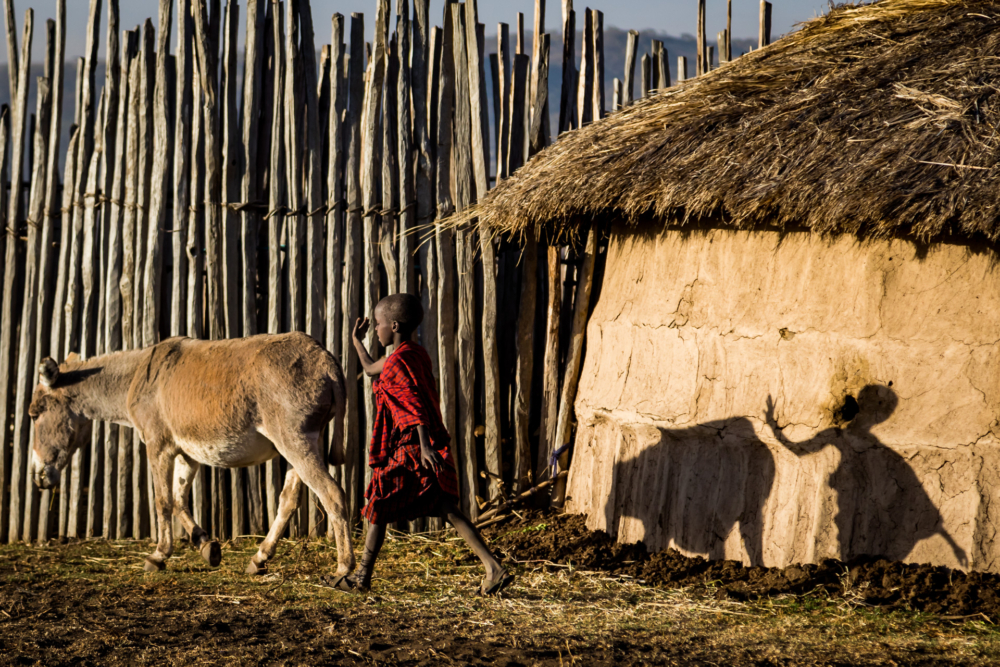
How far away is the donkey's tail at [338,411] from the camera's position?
17.3 ft

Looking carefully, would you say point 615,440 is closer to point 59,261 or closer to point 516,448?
point 516,448

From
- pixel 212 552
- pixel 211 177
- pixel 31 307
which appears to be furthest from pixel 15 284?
pixel 212 552

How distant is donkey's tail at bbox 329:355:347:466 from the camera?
5.27 meters

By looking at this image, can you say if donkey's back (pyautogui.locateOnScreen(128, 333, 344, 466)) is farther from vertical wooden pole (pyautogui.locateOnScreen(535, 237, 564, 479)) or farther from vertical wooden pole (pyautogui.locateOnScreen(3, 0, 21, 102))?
vertical wooden pole (pyautogui.locateOnScreen(3, 0, 21, 102))

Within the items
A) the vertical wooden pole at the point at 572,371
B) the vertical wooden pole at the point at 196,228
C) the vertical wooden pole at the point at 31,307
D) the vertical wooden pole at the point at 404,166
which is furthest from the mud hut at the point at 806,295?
the vertical wooden pole at the point at 31,307

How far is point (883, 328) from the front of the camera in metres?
4.70

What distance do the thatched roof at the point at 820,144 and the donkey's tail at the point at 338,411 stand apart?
1464mm

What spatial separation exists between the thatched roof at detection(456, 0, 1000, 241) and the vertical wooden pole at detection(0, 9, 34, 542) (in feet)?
12.0

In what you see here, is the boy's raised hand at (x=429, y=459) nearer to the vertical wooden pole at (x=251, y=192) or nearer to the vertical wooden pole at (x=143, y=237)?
the vertical wooden pole at (x=251, y=192)

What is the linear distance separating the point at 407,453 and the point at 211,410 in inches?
57.9

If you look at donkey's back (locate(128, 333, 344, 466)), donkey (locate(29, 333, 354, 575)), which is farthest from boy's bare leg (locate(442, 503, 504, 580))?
donkey's back (locate(128, 333, 344, 466))

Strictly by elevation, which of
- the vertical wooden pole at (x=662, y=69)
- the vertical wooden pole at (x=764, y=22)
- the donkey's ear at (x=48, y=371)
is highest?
the vertical wooden pole at (x=764, y=22)

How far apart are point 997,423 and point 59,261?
6.51 metres

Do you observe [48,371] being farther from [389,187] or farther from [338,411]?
[389,187]
